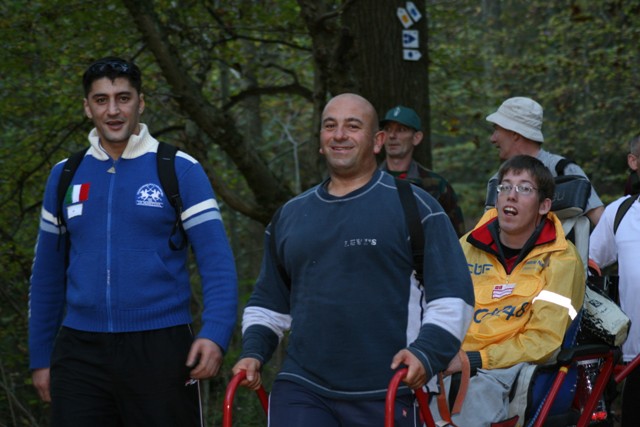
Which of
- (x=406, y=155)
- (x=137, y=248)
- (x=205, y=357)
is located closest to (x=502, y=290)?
(x=205, y=357)

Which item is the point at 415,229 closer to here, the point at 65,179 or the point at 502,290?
the point at 502,290

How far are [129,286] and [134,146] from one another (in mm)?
653

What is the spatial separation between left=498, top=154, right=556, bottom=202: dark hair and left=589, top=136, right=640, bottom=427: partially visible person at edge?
69 cm

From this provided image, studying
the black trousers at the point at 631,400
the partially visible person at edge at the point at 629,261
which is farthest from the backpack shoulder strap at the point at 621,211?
the black trousers at the point at 631,400

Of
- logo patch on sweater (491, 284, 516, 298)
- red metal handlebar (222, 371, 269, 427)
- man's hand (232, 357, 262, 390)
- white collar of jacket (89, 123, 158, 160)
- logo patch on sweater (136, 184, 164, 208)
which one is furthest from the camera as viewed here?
logo patch on sweater (491, 284, 516, 298)

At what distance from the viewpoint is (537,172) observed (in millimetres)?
5371

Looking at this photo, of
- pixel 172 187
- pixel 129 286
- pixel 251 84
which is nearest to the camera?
pixel 129 286

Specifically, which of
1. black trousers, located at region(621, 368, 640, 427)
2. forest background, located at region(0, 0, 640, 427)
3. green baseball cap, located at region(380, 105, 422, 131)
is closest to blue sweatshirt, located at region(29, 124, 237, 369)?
black trousers, located at region(621, 368, 640, 427)

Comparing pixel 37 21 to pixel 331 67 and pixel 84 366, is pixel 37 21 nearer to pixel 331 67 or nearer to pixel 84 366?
pixel 331 67

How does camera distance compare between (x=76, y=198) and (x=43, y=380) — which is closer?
(x=76, y=198)

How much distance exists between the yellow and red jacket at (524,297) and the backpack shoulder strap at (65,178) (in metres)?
2.05

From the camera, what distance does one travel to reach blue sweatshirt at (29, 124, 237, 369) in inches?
166

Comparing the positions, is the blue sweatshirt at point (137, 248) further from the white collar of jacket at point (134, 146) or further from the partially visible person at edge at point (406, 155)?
the partially visible person at edge at point (406, 155)

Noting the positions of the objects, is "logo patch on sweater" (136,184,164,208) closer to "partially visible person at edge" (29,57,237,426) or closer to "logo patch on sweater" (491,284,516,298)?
"partially visible person at edge" (29,57,237,426)
